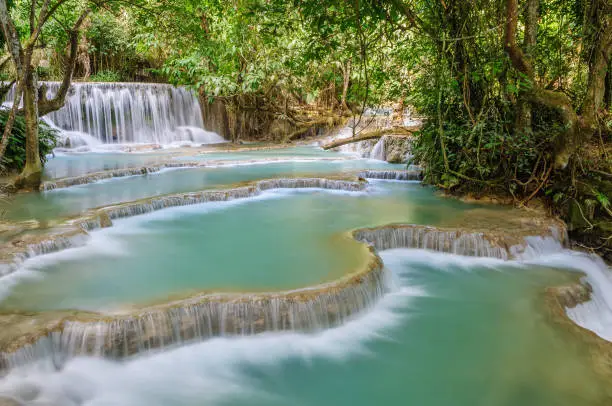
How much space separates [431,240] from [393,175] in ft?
13.7

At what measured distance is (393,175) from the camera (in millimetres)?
9453

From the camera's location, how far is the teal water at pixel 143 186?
6.57 m

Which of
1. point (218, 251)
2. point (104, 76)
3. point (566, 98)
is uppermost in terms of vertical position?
point (104, 76)

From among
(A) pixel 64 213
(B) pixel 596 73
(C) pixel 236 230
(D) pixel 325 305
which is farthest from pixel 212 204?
(B) pixel 596 73

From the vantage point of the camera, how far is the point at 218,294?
3.68 metres

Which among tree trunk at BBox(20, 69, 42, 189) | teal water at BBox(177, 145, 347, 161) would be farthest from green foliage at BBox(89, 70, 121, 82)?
Answer: tree trunk at BBox(20, 69, 42, 189)

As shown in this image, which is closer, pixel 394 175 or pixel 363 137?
pixel 363 137

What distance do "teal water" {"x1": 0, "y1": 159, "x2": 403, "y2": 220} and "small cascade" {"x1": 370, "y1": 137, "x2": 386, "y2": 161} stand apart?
Answer: 13.5 inches

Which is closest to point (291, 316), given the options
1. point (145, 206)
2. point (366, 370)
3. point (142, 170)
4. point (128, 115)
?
point (366, 370)

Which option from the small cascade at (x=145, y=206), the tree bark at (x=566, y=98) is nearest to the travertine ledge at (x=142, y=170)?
the small cascade at (x=145, y=206)

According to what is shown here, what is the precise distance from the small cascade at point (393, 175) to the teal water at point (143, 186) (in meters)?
1.02

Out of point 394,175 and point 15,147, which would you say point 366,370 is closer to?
point 394,175

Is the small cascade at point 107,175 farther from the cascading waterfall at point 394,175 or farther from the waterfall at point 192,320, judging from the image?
the waterfall at point 192,320

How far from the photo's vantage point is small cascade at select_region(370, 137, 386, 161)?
12575 mm
